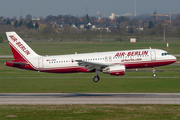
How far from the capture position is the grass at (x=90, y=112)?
41.1m

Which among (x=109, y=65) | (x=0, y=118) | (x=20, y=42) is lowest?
(x=0, y=118)

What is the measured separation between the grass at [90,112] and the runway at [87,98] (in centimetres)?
340

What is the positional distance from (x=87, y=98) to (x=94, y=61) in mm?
6871

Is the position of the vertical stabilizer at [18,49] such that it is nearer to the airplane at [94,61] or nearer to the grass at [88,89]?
the airplane at [94,61]

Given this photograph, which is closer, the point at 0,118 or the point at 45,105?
the point at 0,118

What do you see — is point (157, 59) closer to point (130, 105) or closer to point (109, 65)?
point (109, 65)

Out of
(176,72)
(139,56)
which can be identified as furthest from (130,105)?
(176,72)

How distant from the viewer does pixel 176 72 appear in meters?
86.8

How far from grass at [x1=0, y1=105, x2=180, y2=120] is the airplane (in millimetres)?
9382

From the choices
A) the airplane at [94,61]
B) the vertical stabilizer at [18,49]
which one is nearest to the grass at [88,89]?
the airplane at [94,61]

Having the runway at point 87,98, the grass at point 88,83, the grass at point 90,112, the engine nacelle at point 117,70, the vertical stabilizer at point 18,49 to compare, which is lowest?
the grass at point 90,112

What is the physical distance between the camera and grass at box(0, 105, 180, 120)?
135ft

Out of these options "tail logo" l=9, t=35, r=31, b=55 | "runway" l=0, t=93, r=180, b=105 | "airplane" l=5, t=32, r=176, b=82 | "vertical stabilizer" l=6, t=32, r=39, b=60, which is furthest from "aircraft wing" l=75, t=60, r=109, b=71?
"tail logo" l=9, t=35, r=31, b=55

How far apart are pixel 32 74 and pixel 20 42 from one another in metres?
31.0
